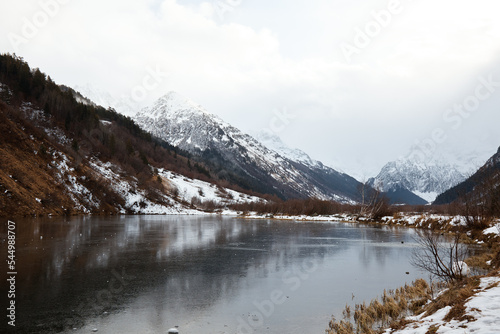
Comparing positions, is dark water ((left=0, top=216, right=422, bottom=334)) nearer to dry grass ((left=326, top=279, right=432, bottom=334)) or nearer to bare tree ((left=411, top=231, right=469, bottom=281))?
dry grass ((left=326, top=279, right=432, bottom=334))

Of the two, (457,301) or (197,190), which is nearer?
(457,301)

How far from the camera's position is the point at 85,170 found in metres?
92.2

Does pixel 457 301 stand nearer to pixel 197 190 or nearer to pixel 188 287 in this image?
pixel 188 287

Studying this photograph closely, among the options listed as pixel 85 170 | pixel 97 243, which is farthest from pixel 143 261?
pixel 85 170
